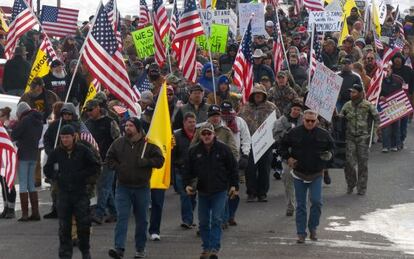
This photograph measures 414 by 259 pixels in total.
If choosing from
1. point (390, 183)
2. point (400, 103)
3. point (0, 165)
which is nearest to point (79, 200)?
point (0, 165)

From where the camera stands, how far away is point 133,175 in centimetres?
1410

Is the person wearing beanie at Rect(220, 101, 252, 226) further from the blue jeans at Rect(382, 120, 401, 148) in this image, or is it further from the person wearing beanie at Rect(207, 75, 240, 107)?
the blue jeans at Rect(382, 120, 401, 148)

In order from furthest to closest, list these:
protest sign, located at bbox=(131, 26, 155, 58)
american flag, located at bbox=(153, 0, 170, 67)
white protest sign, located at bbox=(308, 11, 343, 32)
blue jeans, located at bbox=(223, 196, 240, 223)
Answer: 1. white protest sign, located at bbox=(308, 11, 343, 32)
2. protest sign, located at bbox=(131, 26, 155, 58)
3. american flag, located at bbox=(153, 0, 170, 67)
4. blue jeans, located at bbox=(223, 196, 240, 223)

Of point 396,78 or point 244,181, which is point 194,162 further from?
point 396,78

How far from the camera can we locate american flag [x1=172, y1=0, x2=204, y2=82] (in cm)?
2119

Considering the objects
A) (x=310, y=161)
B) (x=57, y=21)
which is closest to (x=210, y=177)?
(x=310, y=161)

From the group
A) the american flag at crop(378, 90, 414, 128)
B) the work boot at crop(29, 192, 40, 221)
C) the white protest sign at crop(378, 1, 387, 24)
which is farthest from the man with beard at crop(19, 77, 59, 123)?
the white protest sign at crop(378, 1, 387, 24)

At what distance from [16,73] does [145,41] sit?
265cm

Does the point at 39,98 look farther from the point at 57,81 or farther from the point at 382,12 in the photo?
the point at 382,12

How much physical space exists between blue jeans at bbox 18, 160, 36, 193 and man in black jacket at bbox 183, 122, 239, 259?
11.2 feet

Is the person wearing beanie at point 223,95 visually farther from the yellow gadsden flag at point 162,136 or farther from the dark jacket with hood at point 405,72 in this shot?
the dark jacket with hood at point 405,72

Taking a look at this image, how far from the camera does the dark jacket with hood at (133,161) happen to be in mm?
14094

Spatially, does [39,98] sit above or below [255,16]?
below

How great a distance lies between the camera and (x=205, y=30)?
22328 mm
